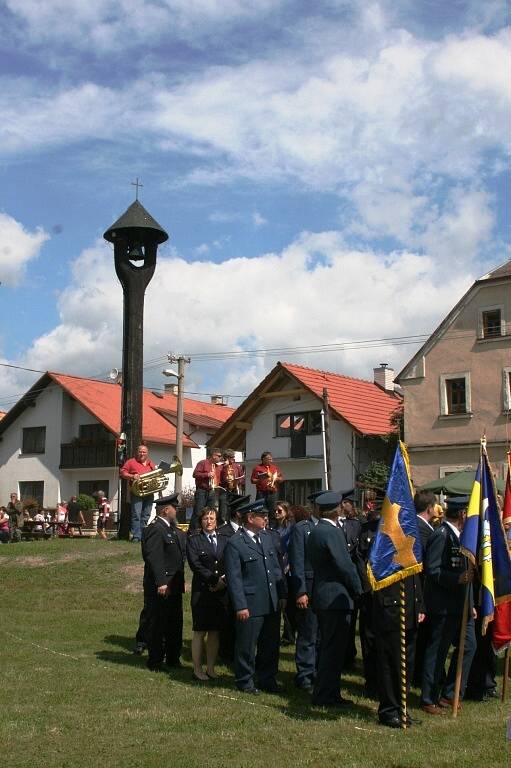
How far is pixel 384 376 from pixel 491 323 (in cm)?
1208

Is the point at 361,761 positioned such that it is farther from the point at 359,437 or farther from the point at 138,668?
the point at 359,437

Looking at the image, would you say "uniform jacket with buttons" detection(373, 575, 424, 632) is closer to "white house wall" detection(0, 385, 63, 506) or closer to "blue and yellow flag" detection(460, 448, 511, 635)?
"blue and yellow flag" detection(460, 448, 511, 635)

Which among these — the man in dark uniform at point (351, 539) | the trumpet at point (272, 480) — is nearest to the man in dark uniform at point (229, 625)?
the man in dark uniform at point (351, 539)

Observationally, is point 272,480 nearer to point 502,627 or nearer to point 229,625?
point 229,625

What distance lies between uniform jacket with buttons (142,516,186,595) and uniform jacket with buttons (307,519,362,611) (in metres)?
2.49

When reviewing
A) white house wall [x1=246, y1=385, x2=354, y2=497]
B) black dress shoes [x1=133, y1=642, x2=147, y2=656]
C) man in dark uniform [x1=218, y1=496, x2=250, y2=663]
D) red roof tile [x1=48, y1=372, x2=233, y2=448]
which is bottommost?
black dress shoes [x1=133, y1=642, x2=147, y2=656]

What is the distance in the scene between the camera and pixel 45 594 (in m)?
16.5

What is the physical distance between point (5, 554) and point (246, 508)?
37.5 ft

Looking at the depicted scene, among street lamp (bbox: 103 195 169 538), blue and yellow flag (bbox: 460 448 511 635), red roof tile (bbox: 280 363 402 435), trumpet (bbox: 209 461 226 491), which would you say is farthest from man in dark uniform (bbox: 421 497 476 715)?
red roof tile (bbox: 280 363 402 435)

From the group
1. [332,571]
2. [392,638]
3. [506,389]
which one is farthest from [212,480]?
[506,389]

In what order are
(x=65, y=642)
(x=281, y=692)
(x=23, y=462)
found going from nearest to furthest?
(x=281, y=692), (x=65, y=642), (x=23, y=462)

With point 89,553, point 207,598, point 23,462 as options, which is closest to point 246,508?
point 207,598

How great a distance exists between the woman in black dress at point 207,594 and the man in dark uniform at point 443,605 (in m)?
2.46

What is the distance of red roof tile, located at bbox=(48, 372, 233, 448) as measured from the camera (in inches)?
1831
